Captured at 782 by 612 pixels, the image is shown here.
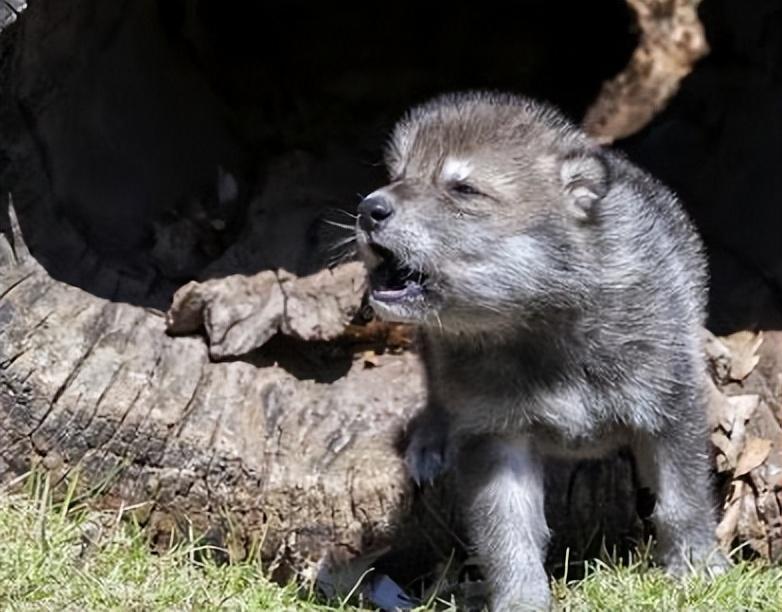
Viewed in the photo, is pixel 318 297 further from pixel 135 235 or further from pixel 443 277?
pixel 443 277

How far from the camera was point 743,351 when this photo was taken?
629cm

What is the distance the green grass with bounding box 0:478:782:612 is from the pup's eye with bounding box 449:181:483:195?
4.43 ft

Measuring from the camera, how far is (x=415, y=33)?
26.6ft

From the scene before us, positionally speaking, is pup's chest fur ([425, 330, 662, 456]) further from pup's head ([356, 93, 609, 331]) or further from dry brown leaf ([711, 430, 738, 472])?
dry brown leaf ([711, 430, 738, 472])

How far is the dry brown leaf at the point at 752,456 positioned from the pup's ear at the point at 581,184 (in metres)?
1.24

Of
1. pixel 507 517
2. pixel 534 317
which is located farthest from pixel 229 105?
pixel 507 517

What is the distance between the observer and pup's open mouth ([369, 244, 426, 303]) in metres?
5.05

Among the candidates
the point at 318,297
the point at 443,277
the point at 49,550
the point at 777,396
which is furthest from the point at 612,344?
the point at 49,550

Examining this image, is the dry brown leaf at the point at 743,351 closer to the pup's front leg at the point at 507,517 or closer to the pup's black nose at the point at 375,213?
the pup's front leg at the point at 507,517

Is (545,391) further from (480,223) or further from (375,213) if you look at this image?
(375,213)

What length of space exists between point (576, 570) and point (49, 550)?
5.80ft

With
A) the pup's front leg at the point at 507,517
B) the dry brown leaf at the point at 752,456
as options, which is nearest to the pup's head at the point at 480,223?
the pup's front leg at the point at 507,517

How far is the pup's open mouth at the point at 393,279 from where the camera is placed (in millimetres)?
5055

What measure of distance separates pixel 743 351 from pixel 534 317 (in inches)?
57.1
